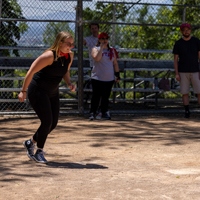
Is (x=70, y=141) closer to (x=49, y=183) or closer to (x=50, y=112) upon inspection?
(x=50, y=112)

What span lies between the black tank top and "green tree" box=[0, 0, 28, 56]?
15.9 ft

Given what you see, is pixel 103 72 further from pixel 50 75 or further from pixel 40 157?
pixel 40 157

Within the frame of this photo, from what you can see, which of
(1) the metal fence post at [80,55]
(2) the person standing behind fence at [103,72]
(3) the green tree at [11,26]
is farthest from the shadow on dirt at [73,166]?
(3) the green tree at [11,26]

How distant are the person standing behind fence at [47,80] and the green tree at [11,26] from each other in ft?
15.9

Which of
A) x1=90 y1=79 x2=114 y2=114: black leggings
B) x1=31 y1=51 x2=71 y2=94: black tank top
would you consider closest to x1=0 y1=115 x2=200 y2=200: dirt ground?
x1=90 y1=79 x2=114 y2=114: black leggings

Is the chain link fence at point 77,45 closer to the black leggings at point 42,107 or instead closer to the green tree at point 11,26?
the green tree at point 11,26

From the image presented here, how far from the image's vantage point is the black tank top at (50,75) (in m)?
4.66

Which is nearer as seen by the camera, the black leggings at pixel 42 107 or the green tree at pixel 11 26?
the black leggings at pixel 42 107

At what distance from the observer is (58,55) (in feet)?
Answer: 15.2

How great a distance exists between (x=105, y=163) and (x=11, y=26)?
6.11m

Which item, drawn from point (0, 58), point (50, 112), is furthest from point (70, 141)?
point (0, 58)

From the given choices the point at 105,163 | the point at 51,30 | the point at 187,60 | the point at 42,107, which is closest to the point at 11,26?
the point at 51,30

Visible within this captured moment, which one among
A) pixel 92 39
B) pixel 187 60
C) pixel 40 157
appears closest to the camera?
pixel 40 157

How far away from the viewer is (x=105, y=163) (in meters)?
4.84
